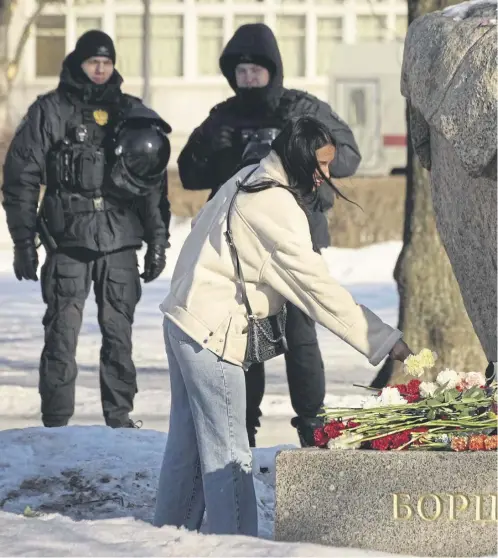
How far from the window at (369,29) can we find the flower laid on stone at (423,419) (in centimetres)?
3262

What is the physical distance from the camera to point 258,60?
26.2 feet

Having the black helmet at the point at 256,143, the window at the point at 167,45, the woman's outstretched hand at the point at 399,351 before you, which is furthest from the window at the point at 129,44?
the woman's outstretched hand at the point at 399,351

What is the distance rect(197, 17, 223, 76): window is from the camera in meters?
39.1

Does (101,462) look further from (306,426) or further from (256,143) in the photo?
(256,143)

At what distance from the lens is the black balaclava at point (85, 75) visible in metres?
8.28

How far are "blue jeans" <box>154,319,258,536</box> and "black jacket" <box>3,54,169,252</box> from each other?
2427 millimetres

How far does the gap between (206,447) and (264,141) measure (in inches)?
90.5

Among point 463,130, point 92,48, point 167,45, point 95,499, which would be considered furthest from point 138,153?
point 167,45

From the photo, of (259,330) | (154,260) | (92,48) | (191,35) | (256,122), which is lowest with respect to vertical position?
(154,260)

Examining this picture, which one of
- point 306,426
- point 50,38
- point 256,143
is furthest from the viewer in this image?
point 50,38

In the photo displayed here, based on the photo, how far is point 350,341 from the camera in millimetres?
5629

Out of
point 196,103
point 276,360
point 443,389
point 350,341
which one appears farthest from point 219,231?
point 196,103

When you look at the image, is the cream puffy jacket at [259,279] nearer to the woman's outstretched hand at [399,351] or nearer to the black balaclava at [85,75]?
the woman's outstretched hand at [399,351]

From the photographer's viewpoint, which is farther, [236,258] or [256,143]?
[256,143]
